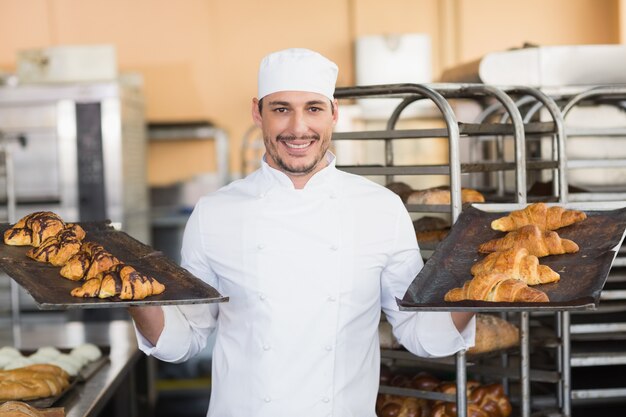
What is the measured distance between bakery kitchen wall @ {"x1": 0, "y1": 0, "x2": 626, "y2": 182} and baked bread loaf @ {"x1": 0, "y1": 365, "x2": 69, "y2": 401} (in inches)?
189

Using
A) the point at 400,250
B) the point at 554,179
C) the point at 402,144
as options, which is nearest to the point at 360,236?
the point at 400,250

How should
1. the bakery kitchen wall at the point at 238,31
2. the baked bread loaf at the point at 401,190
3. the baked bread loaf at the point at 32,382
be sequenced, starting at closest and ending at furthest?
the baked bread loaf at the point at 32,382
the baked bread loaf at the point at 401,190
the bakery kitchen wall at the point at 238,31

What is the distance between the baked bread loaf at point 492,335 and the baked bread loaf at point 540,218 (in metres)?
0.45

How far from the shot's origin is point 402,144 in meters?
7.14

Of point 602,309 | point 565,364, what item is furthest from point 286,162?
point 602,309

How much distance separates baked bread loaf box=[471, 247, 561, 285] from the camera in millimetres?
1924

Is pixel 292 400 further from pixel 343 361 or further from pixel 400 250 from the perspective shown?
Result: pixel 400 250

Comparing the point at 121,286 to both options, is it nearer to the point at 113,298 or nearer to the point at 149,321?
the point at 113,298

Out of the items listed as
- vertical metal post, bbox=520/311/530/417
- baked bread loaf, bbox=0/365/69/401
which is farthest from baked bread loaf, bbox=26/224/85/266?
vertical metal post, bbox=520/311/530/417

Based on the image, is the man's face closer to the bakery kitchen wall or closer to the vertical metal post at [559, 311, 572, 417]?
the vertical metal post at [559, 311, 572, 417]

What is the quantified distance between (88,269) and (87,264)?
0.02 metres

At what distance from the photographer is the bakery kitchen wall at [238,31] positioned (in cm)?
710

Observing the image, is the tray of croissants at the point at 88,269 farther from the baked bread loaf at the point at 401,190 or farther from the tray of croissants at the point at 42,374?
the baked bread loaf at the point at 401,190

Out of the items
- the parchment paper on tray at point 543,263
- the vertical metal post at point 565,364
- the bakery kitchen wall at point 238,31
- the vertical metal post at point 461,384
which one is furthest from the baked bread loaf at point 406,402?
the bakery kitchen wall at point 238,31
